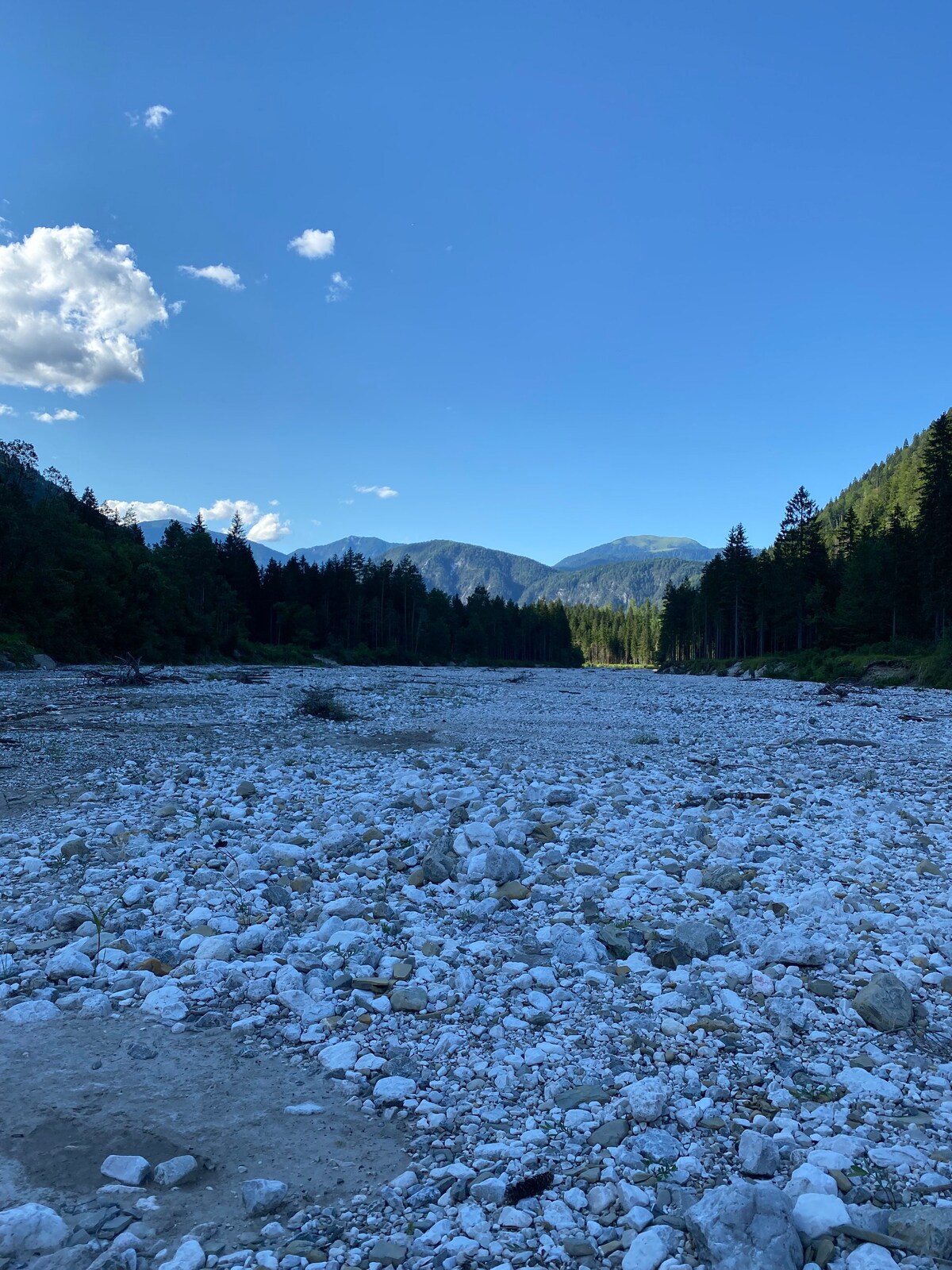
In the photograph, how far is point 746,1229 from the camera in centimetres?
228

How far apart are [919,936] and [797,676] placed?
44.7m

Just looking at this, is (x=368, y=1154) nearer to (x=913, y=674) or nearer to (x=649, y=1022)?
(x=649, y=1022)

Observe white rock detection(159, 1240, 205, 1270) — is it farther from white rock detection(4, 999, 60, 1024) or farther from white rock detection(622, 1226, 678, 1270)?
white rock detection(4, 999, 60, 1024)

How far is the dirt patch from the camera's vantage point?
2602 mm

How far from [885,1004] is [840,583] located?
2730 inches

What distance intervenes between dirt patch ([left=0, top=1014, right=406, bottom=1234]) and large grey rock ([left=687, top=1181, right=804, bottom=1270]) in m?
1.17

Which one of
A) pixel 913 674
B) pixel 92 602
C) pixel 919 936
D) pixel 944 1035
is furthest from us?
pixel 92 602

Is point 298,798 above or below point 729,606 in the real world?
below

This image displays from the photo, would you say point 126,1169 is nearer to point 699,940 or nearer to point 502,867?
point 699,940

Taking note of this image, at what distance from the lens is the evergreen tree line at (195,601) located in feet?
129

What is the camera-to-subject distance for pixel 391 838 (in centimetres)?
688

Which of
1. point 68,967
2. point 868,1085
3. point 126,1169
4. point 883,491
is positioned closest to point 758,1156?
point 868,1085

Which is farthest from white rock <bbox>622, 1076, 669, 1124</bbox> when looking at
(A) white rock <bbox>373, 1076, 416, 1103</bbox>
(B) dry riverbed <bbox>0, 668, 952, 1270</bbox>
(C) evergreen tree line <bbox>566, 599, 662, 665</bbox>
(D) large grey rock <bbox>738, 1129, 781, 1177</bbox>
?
(C) evergreen tree line <bbox>566, 599, 662, 665</bbox>

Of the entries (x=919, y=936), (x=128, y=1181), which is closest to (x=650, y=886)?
(x=919, y=936)
